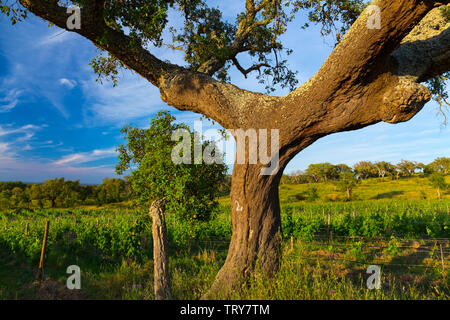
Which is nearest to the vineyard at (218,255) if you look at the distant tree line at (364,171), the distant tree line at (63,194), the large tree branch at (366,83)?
the large tree branch at (366,83)

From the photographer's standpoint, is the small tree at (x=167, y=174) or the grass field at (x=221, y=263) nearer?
the grass field at (x=221, y=263)

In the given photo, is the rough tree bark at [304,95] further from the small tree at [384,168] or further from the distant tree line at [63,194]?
the small tree at [384,168]

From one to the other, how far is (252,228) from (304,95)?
2.98 m

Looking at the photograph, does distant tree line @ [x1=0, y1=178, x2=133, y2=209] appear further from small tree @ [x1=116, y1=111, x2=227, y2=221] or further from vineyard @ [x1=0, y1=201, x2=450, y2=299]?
small tree @ [x1=116, y1=111, x2=227, y2=221]

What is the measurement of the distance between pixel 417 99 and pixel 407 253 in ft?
31.0

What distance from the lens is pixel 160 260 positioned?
5762 millimetres

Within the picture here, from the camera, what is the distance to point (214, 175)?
26.7ft

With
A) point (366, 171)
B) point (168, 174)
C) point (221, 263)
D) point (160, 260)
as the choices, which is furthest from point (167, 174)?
point (366, 171)

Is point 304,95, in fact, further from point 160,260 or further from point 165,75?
point 160,260

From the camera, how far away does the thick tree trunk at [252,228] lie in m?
5.45

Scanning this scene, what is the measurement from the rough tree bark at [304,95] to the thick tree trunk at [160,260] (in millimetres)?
1058

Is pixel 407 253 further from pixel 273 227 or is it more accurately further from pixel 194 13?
pixel 194 13

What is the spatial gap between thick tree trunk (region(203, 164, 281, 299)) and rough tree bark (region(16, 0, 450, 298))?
2 cm

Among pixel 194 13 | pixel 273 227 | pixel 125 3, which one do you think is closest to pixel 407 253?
pixel 273 227
